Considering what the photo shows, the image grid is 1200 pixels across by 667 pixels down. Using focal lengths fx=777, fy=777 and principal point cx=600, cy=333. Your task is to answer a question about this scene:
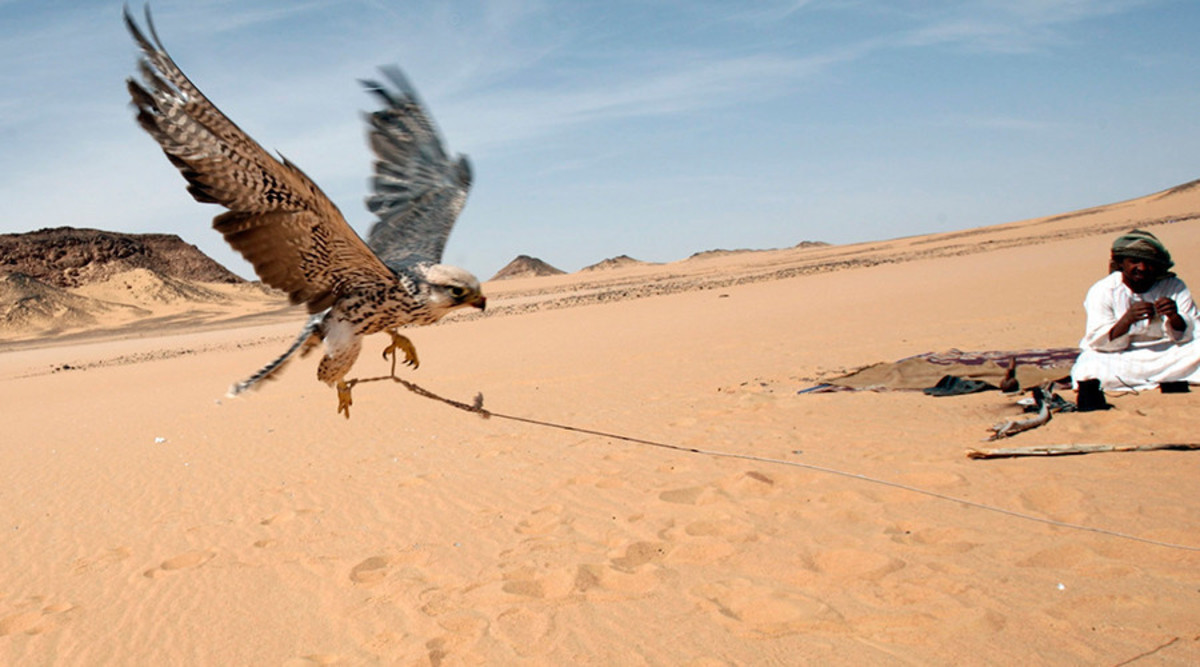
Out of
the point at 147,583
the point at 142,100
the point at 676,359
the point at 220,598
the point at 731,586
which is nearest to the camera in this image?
the point at 142,100

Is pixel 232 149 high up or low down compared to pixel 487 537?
up

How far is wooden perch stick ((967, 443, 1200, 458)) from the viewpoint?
13.3 ft

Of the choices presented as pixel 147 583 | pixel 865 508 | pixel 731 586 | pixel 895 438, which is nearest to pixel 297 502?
pixel 147 583

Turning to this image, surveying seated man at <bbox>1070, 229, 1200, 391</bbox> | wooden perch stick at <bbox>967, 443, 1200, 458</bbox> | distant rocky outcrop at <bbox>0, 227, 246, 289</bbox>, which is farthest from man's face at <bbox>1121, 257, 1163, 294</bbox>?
distant rocky outcrop at <bbox>0, 227, 246, 289</bbox>

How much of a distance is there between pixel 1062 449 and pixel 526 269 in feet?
184

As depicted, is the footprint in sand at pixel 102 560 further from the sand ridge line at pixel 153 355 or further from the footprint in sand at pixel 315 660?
the sand ridge line at pixel 153 355

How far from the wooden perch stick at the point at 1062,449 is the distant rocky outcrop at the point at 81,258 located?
51.4 metres

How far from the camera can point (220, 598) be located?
3.78m

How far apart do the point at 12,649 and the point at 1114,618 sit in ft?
14.5

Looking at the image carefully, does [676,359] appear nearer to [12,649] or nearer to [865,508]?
A: [865,508]

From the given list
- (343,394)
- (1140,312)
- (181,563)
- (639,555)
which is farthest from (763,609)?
(1140,312)

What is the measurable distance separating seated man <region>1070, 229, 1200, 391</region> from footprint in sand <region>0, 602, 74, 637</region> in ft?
19.8

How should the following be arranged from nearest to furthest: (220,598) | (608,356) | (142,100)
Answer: (142,100), (220,598), (608,356)

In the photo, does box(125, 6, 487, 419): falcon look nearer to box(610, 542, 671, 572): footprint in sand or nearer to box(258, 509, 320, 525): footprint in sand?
box(610, 542, 671, 572): footprint in sand
